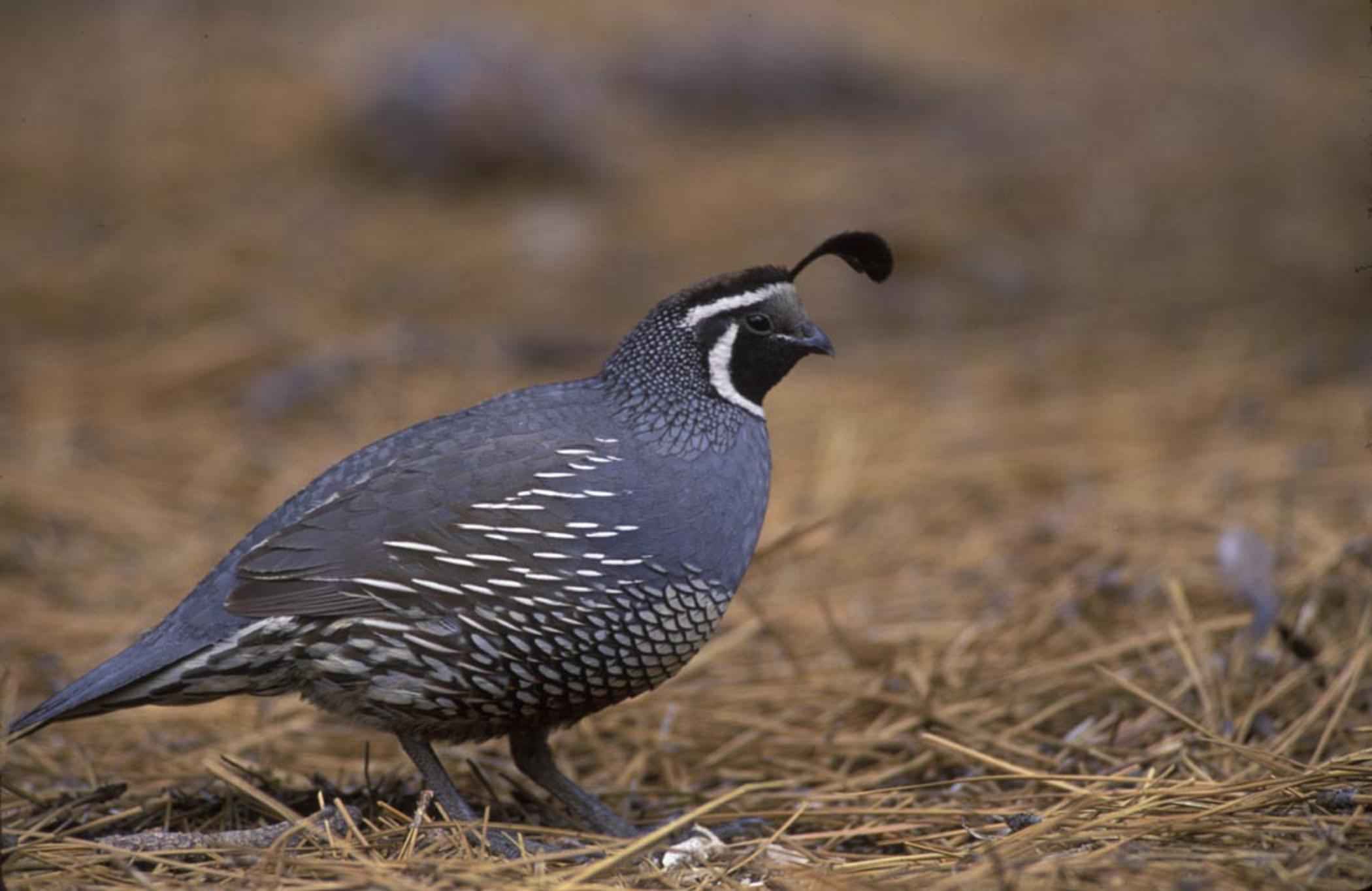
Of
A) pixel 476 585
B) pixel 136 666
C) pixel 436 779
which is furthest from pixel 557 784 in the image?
pixel 136 666

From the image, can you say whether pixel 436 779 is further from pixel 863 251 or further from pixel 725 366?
pixel 863 251

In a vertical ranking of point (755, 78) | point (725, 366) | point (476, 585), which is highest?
point (755, 78)

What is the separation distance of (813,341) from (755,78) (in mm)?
7818

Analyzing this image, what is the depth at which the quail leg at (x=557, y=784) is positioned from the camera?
3.51 metres

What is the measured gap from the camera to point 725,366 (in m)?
3.58

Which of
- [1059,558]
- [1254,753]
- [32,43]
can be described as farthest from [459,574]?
[32,43]

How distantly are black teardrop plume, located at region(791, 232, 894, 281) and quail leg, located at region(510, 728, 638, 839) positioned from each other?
4.46 feet

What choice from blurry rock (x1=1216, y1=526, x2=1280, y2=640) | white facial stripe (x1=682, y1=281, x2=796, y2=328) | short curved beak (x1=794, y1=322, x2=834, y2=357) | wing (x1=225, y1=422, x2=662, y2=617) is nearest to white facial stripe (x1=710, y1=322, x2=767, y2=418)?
white facial stripe (x1=682, y1=281, x2=796, y2=328)

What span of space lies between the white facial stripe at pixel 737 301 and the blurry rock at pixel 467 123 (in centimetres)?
622

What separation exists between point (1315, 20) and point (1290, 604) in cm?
979

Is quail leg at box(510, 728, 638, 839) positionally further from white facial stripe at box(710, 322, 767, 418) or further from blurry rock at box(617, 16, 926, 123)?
blurry rock at box(617, 16, 926, 123)

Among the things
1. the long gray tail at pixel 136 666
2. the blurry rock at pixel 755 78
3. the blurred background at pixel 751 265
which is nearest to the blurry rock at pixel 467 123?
the blurred background at pixel 751 265

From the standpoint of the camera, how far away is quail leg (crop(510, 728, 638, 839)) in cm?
351

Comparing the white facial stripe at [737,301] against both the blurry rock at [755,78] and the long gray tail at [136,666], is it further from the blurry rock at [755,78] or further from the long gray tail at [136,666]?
the blurry rock at [755,78]
